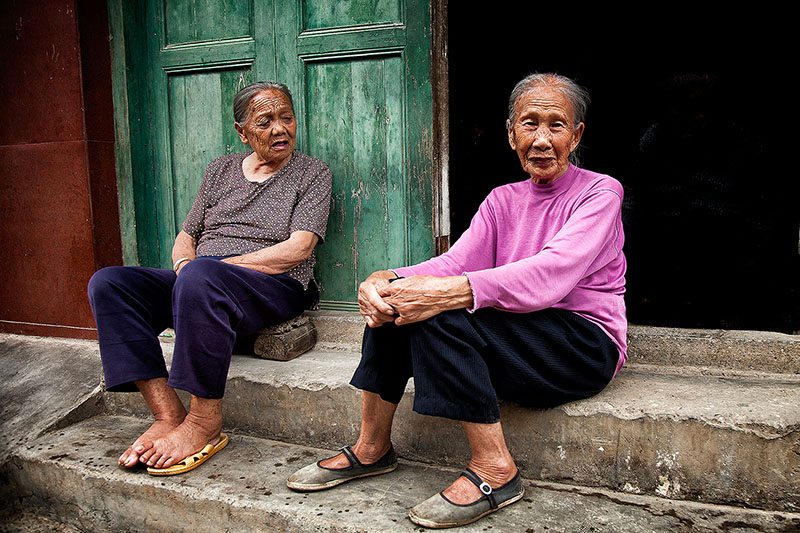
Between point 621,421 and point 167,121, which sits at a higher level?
point 167,121

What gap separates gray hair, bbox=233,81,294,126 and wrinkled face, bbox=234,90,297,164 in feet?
0.06

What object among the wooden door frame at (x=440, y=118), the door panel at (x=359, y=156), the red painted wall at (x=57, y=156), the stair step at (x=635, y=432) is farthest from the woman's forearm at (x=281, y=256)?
the red painted wall at (x=57, y=156)

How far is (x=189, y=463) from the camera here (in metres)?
2.27

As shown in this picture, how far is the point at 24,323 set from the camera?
3.56 metres

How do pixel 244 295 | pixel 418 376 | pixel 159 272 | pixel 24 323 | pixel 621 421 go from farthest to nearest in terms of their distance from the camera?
pixel 24 323, pixel 159 272, pixel 244 295, pixel 621 421, pixel 418 376

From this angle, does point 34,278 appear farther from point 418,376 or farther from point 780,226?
point 780,226

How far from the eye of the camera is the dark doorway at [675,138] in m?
3.20

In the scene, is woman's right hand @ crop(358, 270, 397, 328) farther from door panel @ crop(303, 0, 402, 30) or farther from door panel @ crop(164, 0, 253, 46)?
door panel @ crop(164, 0, 253, 46)

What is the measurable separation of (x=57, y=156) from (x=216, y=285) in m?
1.65

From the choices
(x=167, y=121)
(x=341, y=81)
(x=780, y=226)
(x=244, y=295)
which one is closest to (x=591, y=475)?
(x=244, y=295)

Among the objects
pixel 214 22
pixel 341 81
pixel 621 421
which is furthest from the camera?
pixel 214 22

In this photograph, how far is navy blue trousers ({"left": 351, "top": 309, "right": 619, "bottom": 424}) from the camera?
6.07 feet

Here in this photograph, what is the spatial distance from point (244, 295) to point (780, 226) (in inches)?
108

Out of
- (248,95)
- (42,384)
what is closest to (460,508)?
(248,95)
